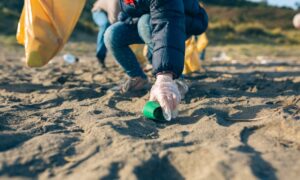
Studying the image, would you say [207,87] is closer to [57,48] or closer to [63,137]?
[57,48]

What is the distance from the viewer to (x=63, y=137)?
194cm

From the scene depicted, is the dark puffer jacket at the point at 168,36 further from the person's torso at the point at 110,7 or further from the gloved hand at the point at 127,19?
the person's torso at the point at 110,7

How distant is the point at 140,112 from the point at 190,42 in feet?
8.31

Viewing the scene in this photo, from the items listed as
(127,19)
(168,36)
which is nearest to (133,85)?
(127,19)

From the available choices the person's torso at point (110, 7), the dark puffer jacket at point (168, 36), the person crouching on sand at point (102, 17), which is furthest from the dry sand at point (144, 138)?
the person crouching on sand at point (102, 17)

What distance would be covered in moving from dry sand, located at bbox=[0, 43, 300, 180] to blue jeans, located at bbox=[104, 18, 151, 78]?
0.30 meters

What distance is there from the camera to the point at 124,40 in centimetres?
319

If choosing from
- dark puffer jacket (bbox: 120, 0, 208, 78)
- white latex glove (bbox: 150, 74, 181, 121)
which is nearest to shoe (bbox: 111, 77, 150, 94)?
dark puffer jacket (bbox: 120, 0, 208, 78)

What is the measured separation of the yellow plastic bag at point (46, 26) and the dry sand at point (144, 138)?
303 mm

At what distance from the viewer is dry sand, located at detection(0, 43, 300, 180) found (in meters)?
1.58

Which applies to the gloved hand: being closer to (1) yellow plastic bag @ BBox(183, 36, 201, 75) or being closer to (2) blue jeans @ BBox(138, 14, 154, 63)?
(2) blue jeans @ BBox(138, 14, 154, 63)

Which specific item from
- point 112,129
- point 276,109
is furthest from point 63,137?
point 276,109

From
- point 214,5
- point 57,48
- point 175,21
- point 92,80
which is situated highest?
point 175,21

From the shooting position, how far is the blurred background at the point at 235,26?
14.9m
